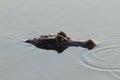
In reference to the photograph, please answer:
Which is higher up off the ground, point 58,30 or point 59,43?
point 58,30

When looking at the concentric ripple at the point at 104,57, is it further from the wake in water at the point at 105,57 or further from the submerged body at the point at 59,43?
the submerged body at the point at 59,43

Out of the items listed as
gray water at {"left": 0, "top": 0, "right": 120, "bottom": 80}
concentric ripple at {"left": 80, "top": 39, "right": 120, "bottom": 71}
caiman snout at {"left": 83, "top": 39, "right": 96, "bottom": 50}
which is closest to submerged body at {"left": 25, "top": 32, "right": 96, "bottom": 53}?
caiman snout at {"left": 83, "top": 39, "right": 96, "bottom": 50}

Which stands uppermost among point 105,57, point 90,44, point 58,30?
point 58,30

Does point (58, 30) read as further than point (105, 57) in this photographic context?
Yes

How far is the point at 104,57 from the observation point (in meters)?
7.89

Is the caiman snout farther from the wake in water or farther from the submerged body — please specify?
the wake in water

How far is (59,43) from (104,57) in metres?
1.09

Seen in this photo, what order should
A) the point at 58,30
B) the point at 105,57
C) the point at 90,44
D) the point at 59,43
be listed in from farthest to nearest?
the point at 58,30 → the point at 59,43 → the point at 90,44 → the point at 105,57

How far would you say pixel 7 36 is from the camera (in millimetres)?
8844

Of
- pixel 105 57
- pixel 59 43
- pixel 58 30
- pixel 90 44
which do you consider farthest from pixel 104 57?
pixel 58 30

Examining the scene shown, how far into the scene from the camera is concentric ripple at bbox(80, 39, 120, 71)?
7.58m

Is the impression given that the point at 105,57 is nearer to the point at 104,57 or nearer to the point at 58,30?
the point at 104,57

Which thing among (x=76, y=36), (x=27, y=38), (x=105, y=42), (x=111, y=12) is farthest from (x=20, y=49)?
(x=111, y=12)

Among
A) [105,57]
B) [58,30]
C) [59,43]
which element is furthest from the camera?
[58,30]
